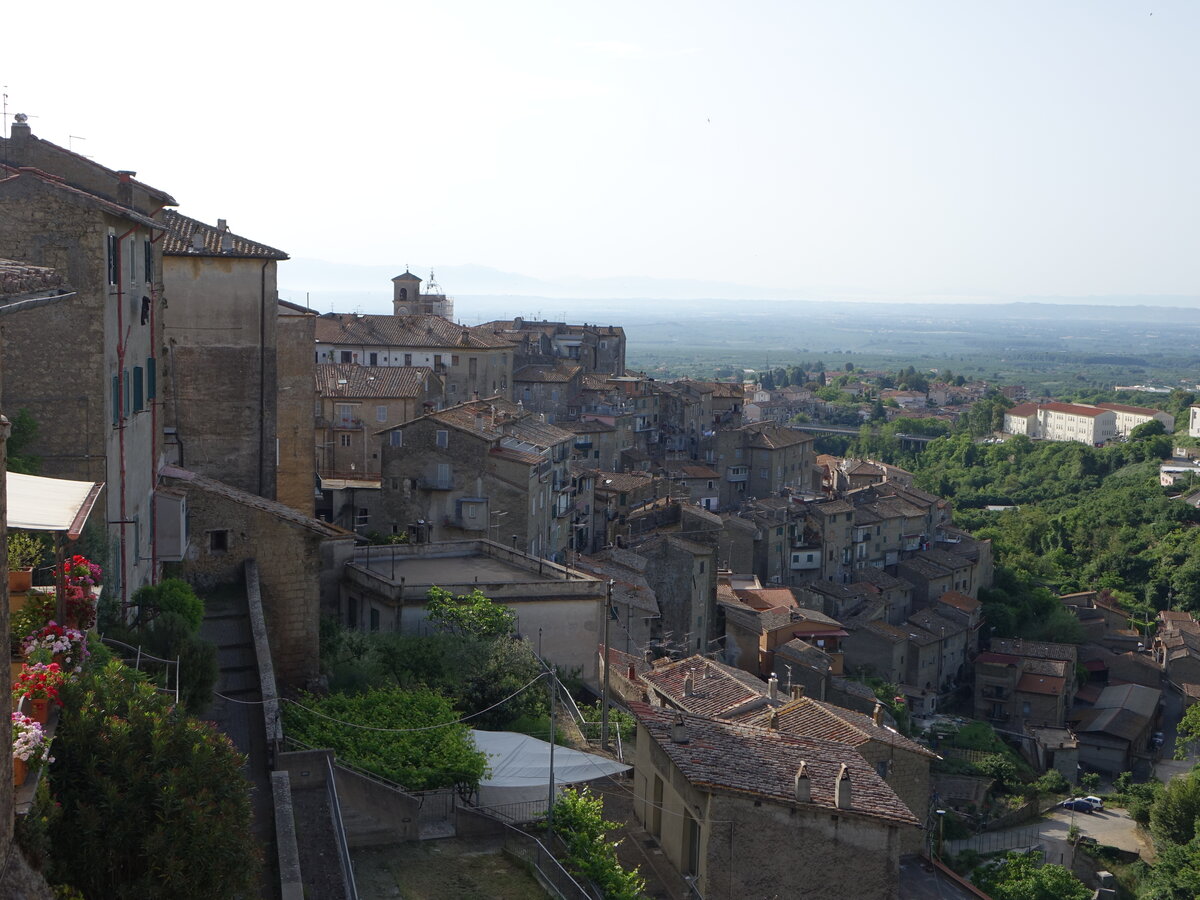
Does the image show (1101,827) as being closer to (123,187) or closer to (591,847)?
(591,847)

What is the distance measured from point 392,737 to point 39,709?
9.59 metres

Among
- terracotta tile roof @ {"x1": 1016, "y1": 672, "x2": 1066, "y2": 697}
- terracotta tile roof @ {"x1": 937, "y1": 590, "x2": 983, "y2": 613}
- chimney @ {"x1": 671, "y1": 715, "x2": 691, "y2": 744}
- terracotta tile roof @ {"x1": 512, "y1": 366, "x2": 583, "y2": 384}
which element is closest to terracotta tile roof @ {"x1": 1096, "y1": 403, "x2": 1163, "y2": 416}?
terracotta tile roof @ {"x1": 937, "y1": 590, "x2": 983, "y2": 613}

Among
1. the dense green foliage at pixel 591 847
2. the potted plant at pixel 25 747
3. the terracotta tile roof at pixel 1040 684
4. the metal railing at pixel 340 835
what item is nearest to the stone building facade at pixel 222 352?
the dense green foliage at pixel 591 847

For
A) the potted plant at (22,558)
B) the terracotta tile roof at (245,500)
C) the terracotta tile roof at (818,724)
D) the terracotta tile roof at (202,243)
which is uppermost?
the terracotta tile roof at (202,243)

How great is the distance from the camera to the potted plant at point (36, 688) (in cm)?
814

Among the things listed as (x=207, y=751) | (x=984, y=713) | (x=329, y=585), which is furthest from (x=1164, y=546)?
(x=207, y=751)

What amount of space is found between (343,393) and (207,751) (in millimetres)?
39818

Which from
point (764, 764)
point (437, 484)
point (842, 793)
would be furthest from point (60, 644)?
point (437, 484)

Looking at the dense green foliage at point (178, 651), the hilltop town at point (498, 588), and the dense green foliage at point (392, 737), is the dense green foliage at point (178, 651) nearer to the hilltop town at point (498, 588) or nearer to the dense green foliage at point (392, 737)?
the hilltop town at point (498, 588)

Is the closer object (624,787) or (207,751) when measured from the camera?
(207,751)

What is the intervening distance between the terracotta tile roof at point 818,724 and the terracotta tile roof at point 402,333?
39243 mm

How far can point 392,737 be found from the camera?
1758 centimetres

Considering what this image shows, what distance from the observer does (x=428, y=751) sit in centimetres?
1770

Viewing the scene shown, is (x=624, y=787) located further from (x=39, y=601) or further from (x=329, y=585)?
(x=39, y=601)
